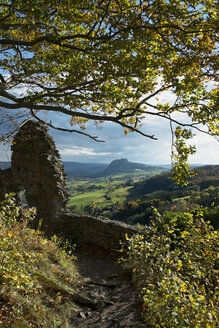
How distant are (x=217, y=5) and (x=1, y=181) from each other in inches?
580

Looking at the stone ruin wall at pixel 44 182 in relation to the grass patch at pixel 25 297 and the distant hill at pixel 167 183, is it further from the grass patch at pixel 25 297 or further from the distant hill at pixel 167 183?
the distant hill at pixel 167 183

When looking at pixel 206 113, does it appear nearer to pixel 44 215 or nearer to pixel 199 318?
pixel 199 318

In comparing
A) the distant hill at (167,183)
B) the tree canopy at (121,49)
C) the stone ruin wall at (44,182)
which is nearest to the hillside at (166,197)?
the distant hill at (167,183)

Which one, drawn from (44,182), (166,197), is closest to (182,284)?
(44,182)

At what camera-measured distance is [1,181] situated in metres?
13.9

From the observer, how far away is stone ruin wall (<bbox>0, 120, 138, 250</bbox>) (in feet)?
41.7

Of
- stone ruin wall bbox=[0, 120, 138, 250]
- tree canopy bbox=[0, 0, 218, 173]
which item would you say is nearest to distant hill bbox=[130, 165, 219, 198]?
stone ruin wall bbox=[0, 120, 138, 250]

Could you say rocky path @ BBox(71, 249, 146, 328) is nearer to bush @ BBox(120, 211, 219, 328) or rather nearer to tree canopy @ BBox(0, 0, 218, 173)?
bush @ BBox(120, 211, 219, 328)

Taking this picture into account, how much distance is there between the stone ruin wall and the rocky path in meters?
4.09

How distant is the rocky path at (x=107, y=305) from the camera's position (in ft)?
14.2

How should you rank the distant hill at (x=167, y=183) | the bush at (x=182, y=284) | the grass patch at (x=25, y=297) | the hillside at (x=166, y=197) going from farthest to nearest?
the distant hill at (x=167, y=183) < the hillside at (x=166, y=197) < the grass patch at (x=25, y=297) < the bush at (x=182, y=284)

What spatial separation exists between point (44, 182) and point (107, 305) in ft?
30.3

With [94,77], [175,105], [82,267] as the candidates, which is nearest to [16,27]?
[94,77]

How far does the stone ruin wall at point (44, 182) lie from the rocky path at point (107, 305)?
409cm
